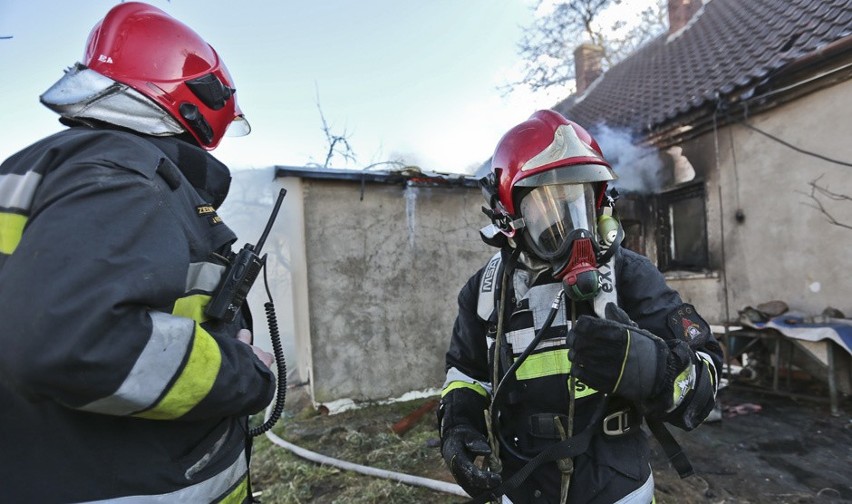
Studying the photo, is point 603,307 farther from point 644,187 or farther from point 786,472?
point 644,187

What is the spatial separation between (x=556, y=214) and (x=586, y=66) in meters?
14.9

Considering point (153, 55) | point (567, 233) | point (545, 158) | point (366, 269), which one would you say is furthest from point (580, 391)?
point (366, 269)

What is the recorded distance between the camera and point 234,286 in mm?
1308

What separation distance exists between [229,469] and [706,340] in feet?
5.50

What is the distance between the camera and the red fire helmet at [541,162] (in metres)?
1.71

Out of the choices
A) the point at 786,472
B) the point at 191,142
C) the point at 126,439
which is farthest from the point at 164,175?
the point at 786,472

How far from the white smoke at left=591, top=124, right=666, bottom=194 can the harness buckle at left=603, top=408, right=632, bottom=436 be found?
273 inches

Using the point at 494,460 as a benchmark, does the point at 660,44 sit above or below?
above

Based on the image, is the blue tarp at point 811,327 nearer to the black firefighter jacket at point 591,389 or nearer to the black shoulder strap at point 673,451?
the black firefighter jacket at point 591,389

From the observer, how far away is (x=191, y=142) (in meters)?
1.50

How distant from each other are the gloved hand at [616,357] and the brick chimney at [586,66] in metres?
14.8

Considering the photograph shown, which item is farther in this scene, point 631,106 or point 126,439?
point 631,106

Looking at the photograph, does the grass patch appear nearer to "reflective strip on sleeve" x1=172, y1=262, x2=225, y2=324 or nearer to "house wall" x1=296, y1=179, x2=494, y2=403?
"house wall" x1=296, y1=179, x2=494, y2=403

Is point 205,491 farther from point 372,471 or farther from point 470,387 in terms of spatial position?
point 372,471
